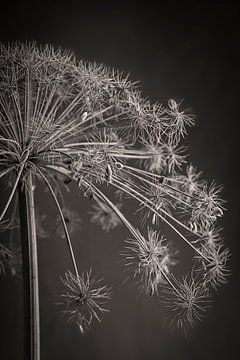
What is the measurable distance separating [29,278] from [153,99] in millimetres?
1098

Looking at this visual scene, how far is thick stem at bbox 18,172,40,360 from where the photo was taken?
136cm

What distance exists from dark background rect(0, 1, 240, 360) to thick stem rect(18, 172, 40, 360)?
654mm

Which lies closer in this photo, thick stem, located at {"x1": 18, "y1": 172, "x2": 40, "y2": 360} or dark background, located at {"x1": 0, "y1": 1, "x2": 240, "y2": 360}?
thick stem, located at {"x1": 18, "y1": 172, "x2": 40, "y2": 360}

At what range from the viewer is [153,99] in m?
2.22

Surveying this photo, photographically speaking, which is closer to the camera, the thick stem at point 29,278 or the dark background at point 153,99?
the thick stem at point 29,278

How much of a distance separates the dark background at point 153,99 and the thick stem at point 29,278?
0.65 m

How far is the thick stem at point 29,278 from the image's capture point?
1356 mm

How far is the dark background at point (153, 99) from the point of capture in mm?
2059

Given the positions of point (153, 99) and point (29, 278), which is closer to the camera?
point (29, 278)

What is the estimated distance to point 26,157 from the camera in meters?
1.32

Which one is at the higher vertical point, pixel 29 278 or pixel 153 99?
pixel 153 99

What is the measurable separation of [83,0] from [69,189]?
761 mm

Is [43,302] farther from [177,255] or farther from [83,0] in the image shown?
[83,0]

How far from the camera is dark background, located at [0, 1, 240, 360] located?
6.75 ft
